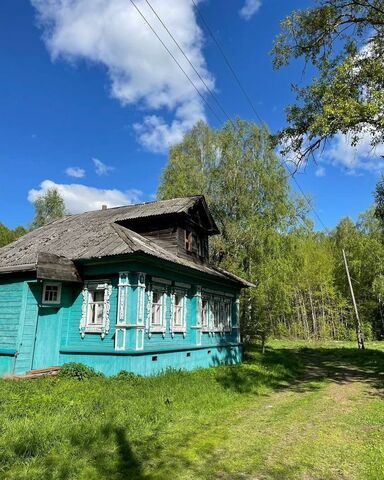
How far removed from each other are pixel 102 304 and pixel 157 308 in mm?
1992

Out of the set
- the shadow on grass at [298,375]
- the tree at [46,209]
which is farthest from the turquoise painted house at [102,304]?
the tree at [46,209]

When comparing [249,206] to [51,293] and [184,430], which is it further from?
[184,430]

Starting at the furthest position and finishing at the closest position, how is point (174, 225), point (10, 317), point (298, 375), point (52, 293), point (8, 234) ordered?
point (8, 234)
point (174, 225)
point (298, 375)
point (52, 293)
point (10, 317)

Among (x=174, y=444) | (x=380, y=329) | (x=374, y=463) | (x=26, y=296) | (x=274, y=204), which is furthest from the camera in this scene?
(x=380, y=329)

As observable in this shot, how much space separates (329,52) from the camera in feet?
41.5

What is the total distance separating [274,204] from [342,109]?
1452 centimetres

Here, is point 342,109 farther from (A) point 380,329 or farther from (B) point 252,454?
(A) point 380,329

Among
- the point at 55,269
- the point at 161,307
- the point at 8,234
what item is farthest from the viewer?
the point at 8,234

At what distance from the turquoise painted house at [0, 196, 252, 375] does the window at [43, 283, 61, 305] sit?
0.11ft

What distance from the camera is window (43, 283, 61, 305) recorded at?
41.1ft

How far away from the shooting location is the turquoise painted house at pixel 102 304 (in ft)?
38.3

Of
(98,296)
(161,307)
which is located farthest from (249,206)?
(98,296)

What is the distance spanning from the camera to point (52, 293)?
12.8 meters

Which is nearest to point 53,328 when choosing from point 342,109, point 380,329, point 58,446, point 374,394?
point 58,446
